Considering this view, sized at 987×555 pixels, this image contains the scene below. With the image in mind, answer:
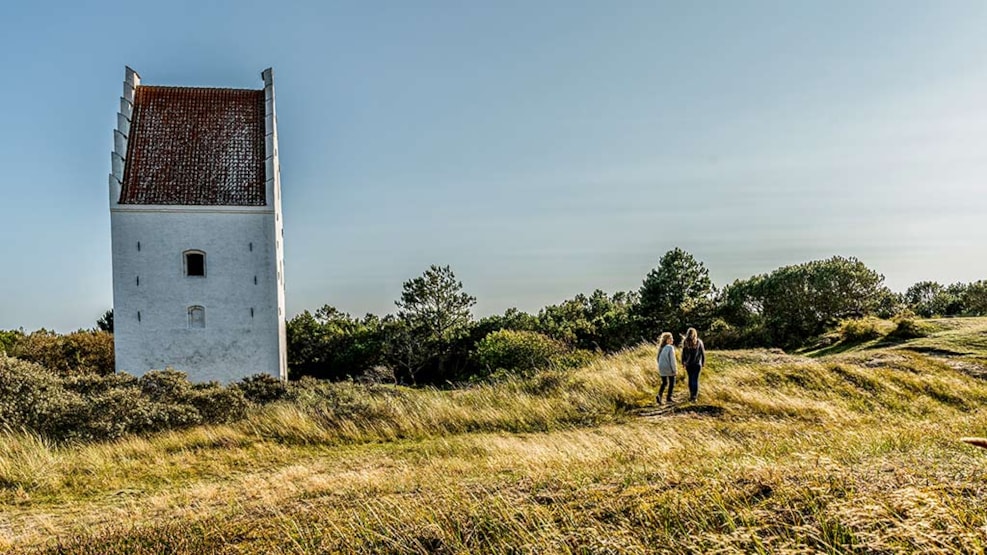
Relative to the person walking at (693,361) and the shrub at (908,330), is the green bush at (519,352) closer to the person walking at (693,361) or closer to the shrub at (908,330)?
the person walking at (693,361)

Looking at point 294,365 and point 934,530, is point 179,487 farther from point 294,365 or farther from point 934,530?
point 294,365

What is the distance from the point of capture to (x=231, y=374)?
865 inches

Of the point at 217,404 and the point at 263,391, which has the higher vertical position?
the point at 217,404

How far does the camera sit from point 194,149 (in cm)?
2297

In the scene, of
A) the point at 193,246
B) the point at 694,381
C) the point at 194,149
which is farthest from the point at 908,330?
the point at 194,149

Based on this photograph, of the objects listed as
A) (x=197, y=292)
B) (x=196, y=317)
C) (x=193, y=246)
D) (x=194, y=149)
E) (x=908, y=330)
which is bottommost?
(x=908, y=330)

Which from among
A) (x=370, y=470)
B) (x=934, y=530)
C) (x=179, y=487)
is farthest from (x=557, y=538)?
(x=179, y=487)

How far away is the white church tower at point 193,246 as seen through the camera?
21.6m

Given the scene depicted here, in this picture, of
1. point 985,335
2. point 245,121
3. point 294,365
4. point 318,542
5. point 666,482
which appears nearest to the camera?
point 318,542

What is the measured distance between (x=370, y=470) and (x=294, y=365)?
25116mm

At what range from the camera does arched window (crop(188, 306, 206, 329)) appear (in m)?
21.9

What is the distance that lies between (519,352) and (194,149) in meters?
13.9

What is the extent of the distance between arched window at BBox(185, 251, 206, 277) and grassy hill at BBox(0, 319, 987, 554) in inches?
428

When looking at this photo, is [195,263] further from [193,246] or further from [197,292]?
[197,292]
